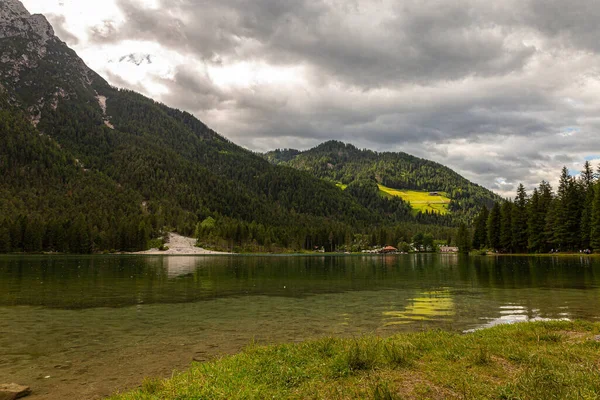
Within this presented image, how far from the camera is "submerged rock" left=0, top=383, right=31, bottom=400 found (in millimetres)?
13039

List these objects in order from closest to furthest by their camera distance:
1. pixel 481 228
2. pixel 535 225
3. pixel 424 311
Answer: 1. pixel 424 311
2. pixel 535 225
3. pixel 481 228

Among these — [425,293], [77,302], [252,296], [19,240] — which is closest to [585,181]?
[425,293]

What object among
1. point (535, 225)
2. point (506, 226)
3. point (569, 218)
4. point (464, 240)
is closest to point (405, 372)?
point (569, 218)

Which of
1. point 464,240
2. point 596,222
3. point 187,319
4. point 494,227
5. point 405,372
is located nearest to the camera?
point 405,372

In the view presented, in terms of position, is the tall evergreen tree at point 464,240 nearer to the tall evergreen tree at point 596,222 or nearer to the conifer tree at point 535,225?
the conifer tree at point 535,225

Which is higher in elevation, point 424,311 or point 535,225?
point 535,225

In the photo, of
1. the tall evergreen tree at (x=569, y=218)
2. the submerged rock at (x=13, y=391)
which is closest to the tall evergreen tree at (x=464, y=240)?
the tall evergreen tree at (x=569, y=218)

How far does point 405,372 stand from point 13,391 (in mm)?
13446

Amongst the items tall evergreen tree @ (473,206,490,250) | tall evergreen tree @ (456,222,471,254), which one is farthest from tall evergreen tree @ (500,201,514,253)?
tall evergreen tree @ (456,222,471,254)

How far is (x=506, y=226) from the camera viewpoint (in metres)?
148

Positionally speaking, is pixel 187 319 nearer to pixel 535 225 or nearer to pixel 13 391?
pixel 13 391

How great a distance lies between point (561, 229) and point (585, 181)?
24104 millimetres

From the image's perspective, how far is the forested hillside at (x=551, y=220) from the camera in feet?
372

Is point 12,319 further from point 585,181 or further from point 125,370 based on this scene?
point 585,181
